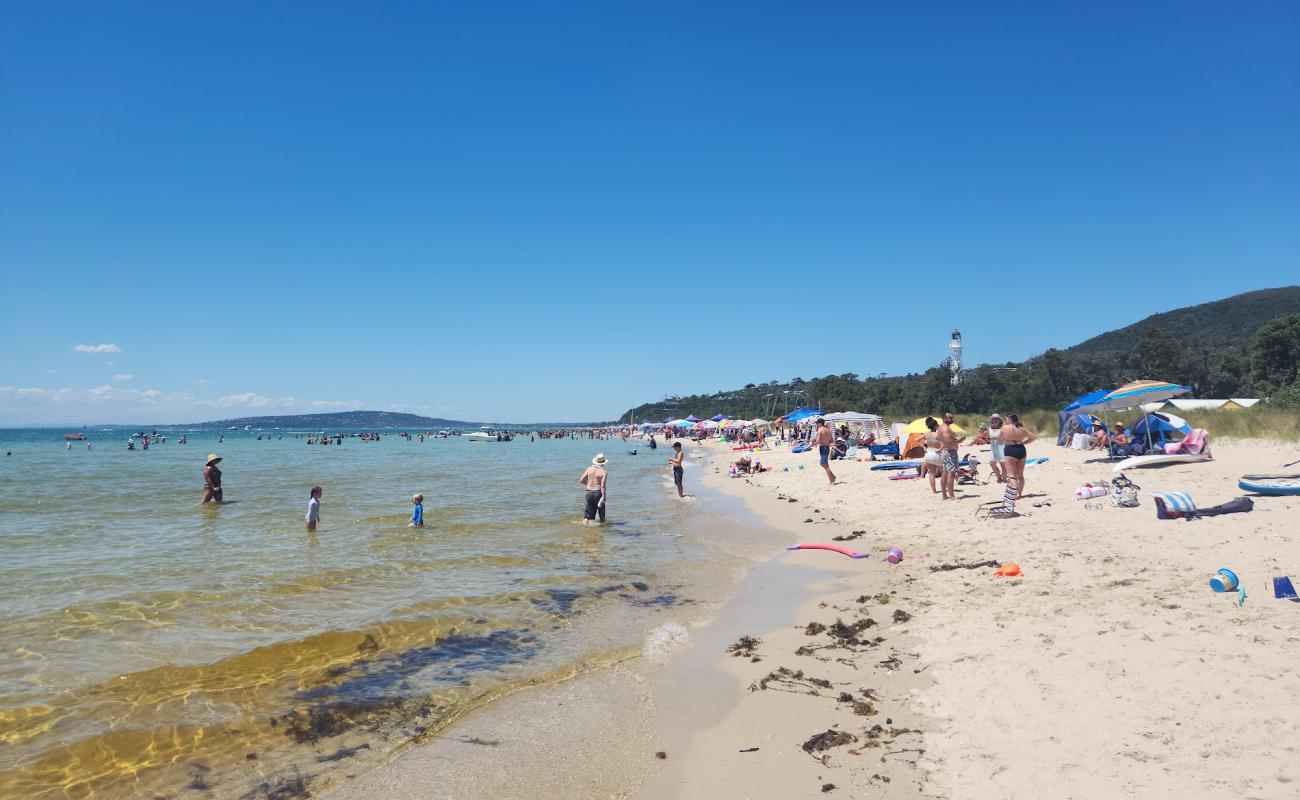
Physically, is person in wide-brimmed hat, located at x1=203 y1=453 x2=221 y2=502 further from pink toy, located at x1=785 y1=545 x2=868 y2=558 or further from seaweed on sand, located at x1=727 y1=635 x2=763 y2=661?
seaweed on sand, located at x1=727 y1=635 x2=763 y2=661

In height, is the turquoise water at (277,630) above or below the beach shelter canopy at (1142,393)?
below

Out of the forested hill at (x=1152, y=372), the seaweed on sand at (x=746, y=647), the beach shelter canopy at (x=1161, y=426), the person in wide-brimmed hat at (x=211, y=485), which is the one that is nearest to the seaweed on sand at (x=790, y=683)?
the seaweed on sand at (x=746, y=647)

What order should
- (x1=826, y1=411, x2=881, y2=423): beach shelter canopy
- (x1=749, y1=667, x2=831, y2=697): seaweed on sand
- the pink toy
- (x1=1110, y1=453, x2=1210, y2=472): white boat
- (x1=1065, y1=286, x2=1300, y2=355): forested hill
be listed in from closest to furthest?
(x1=749, y1=667, x2=831, y2=697): seaweed on sand, the pink toy, (x1=1110, y1=453, x2=1210, y2=472): white boat, (x1=826, y1=411, x2=881, y2=423): beach shelter canopy, (x1=1065, y1=286, x2=1300, y2=355): forested hill

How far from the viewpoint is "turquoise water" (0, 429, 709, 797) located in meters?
4.66

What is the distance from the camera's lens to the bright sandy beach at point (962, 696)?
11.9 ft

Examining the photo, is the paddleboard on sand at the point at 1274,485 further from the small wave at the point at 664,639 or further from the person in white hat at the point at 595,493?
the person in white hat at the point at 595,493

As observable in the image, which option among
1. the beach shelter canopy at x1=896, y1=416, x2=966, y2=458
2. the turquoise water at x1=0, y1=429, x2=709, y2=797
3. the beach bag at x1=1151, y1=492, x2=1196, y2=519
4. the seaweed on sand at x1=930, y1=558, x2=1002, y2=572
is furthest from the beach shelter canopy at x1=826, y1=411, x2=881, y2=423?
the seaweed on sand at x1=930, y1=558, x2=1002, y2=572

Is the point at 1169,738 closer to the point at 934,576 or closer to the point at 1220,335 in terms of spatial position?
the point at 934,576

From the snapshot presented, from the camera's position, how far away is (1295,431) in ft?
50.2

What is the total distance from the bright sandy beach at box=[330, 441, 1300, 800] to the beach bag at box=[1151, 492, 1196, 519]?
0.19 meters

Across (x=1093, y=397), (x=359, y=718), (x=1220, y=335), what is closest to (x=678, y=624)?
(x=359, y=718)

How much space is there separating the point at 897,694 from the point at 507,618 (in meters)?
4.57

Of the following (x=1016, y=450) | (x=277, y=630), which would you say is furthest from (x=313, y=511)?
(x=1016, y=450)

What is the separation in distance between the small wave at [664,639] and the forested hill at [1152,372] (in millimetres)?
24726
